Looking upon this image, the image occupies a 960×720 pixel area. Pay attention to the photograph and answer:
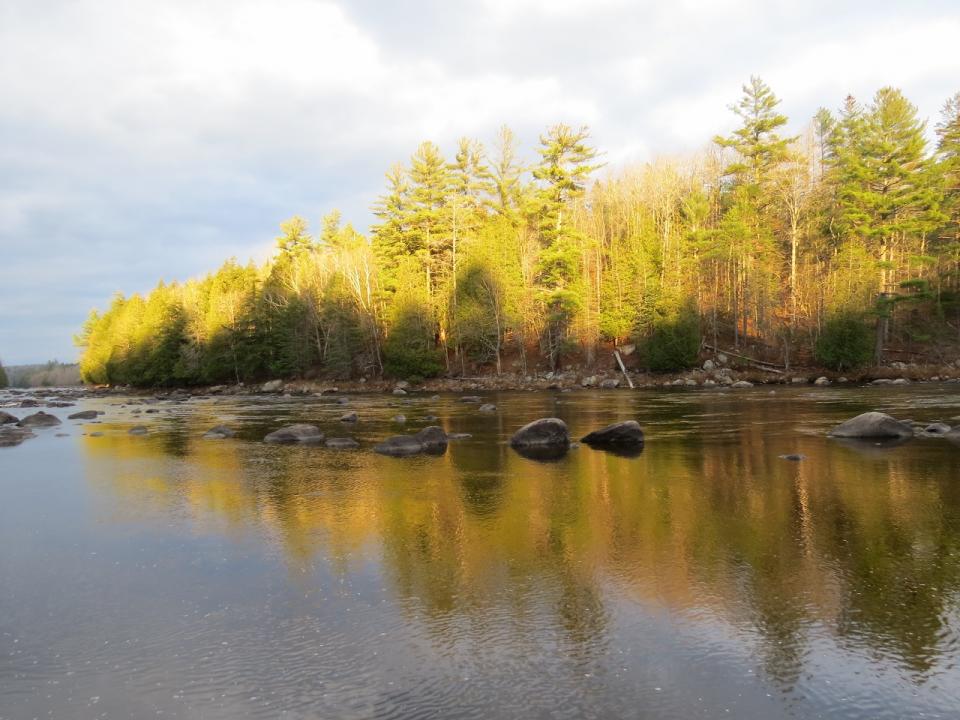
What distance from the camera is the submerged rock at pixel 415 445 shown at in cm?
2031

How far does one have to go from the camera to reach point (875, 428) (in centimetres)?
1966

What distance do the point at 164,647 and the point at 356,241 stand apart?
64863 mm

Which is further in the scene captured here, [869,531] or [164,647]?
[869,531]

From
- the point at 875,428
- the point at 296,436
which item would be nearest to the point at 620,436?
the point at 875,428

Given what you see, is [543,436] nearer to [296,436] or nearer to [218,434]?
[296,436]

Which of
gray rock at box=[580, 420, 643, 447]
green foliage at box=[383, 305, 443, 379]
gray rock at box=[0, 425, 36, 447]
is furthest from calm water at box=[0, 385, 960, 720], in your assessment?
green foliage at box=[383, 305, 443, 379]

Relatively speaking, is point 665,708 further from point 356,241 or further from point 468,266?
point 356,241

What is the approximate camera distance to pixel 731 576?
831 cm

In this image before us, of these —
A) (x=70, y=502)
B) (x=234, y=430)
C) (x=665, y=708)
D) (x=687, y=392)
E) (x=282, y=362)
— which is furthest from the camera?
(x=282, y=362)

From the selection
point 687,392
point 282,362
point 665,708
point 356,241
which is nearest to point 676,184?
point 687,392

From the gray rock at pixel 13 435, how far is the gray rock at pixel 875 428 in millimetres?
33441

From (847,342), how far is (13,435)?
53.1 meters

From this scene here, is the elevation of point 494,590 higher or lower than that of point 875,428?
lower

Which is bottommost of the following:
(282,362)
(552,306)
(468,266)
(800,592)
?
(800,592)
